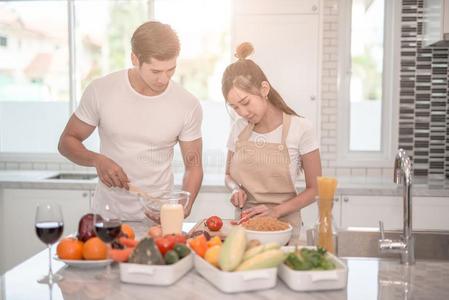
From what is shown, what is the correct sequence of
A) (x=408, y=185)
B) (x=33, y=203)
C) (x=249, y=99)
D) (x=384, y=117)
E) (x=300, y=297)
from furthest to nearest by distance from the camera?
(x=384, y=117) → (x=33, y=203) → (x=249, y=99) → (x=408, y=185) → (x=300, y=297)

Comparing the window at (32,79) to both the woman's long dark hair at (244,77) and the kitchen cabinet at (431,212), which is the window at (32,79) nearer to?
the woman's long dark hair at (244,77)

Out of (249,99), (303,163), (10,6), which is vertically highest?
(10,6)

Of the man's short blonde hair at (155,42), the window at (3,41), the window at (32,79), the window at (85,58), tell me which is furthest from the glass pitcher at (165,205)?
the window at (3,41)

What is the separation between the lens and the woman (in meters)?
2.39

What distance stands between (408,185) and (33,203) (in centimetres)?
279

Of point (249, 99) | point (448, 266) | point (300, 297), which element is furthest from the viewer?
point (249, 99)

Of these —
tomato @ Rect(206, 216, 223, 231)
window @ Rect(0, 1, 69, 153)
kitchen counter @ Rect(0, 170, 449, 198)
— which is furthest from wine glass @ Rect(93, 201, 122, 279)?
window @ Rect(0, 1, 69, 153)

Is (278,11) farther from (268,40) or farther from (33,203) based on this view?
(33,203)

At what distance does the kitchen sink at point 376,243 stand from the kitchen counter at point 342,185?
1.14m

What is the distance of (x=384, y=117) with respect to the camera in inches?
173

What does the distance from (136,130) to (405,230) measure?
1.27 m

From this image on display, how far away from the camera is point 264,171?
8.21 ft

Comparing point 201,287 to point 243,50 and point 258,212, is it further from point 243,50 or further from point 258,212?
point 243,50

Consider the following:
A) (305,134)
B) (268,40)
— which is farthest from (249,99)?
(268,40)
